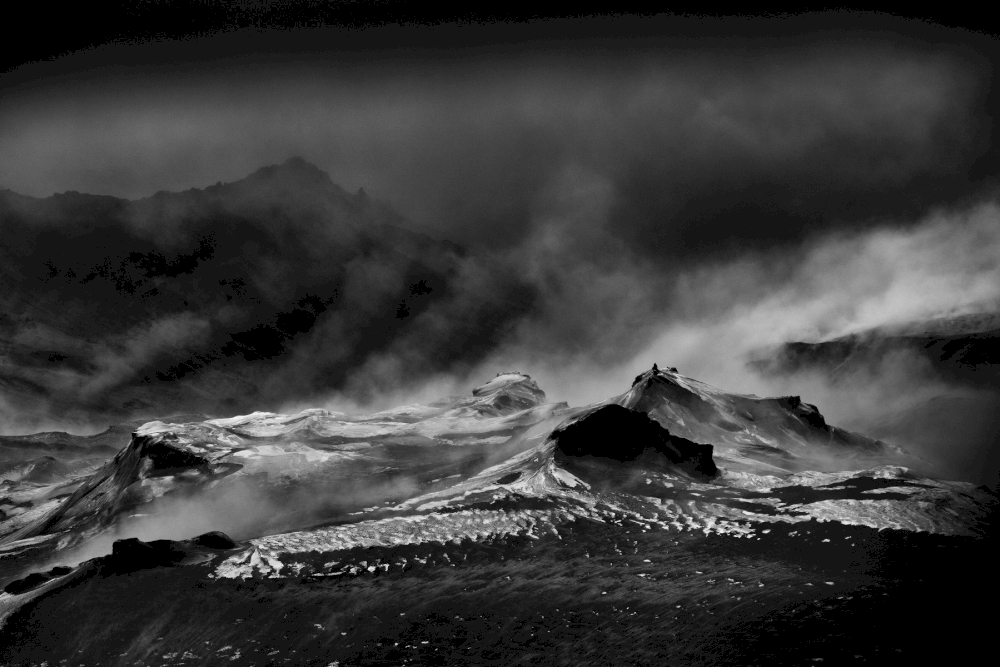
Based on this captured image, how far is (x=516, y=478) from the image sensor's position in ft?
81.4

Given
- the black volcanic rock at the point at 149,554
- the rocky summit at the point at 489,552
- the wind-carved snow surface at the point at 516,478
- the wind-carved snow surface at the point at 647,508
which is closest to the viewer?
the rocky summit at the point at 489,552

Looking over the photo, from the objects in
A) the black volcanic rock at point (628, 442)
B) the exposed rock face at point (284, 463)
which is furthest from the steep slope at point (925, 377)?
the exposed rock face at point (284, 463)

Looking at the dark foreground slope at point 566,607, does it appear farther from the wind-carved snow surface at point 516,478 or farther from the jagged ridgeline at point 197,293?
the jagged ridgeline at point 197,293

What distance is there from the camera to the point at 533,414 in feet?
136

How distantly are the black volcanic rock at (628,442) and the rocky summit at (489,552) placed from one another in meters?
0.09

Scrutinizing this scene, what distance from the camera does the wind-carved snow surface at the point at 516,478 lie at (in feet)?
59.5

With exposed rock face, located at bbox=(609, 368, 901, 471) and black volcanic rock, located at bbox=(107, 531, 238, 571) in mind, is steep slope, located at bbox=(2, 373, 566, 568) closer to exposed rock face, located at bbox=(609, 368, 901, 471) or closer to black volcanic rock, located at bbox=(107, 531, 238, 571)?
black volcanic rock, located at bbox=(107, 531, 238, 571)

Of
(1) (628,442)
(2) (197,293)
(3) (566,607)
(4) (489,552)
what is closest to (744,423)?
(1) (628,442)

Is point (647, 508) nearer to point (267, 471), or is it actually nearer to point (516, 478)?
point (516, 478)

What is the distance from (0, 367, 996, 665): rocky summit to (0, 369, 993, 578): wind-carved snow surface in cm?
13

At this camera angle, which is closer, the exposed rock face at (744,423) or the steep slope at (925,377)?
the exposed rock face at (744,423)

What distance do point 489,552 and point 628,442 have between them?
388 inches

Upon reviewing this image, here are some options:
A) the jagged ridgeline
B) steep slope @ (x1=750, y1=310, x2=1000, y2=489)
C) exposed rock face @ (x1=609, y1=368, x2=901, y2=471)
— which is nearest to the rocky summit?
exposed rock face @ (x1=609, y1=368, x2=901, y2=471)

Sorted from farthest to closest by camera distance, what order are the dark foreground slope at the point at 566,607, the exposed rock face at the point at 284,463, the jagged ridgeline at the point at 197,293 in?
the jagged ridgeline at the point at 197,293 < the exposed rock face at the point at 284,463 < the dark foreground slope at the point at 566,607
